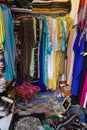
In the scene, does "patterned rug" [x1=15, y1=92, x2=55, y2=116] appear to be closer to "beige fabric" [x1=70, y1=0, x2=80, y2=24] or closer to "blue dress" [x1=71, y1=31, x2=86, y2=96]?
"blue dress" [x1=71, y1=31, x2=86, y2=96]

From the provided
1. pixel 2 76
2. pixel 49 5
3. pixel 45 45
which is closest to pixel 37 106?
pixel 2 76

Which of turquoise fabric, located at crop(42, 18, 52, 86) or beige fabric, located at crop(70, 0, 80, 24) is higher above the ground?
beige fabric, located at crop(70, 0, 80, 24)

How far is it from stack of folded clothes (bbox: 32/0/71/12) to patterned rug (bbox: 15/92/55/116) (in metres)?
1.29

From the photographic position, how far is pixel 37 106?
112 inches

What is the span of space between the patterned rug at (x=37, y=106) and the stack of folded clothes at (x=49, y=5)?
1290 mm

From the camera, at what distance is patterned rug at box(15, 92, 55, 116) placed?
2.68m

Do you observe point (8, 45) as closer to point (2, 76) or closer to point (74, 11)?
point (2, 76)

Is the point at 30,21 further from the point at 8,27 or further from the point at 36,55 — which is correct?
the point at 8,27

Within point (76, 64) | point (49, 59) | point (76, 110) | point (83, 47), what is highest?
point (83, 47)

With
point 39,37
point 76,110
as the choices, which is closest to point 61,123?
point 76,110

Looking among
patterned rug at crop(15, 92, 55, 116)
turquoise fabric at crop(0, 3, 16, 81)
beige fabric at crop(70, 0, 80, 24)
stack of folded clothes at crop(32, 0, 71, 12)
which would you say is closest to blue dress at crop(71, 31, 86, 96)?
patterned rug at crop(15, 92, 55, 116)

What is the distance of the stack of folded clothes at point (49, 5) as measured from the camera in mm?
3174

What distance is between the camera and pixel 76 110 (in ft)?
8.12

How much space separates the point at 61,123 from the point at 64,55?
1.33 metres
